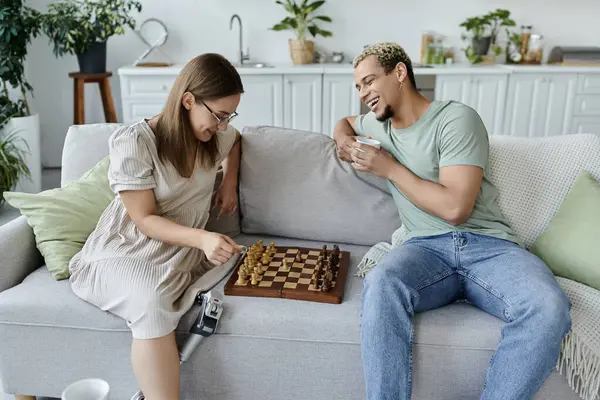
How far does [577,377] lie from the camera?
150 centimetres

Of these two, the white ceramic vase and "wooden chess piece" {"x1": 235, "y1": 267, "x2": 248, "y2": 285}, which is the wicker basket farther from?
"wooden chess piece" {"x1": 235, "y1": 267, "x2": 248, "y2": 285}

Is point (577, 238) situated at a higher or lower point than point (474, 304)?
higher

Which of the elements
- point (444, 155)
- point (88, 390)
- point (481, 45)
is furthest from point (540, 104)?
point (88, 390)

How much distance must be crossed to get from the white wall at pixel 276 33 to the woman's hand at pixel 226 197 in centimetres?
267

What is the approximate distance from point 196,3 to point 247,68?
0.79 m

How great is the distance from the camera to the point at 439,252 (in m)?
1.68

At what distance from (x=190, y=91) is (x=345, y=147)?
1.92ft

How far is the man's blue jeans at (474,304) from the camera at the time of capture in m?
1.38

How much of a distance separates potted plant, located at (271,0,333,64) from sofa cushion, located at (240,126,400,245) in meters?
2.26

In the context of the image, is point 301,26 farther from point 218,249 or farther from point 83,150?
point 218,249

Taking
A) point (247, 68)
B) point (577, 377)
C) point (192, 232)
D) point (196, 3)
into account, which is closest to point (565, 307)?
point (577, 377)

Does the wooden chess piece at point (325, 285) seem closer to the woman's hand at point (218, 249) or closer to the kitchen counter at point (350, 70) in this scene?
the woman's hand at point (218, 249)

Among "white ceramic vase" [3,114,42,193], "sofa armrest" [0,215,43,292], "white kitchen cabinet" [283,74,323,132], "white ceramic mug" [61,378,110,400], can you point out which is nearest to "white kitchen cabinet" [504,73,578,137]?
"white kitchen cabinet" [283,74,323,132]

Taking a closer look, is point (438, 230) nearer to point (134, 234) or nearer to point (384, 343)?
point (384, 343)
